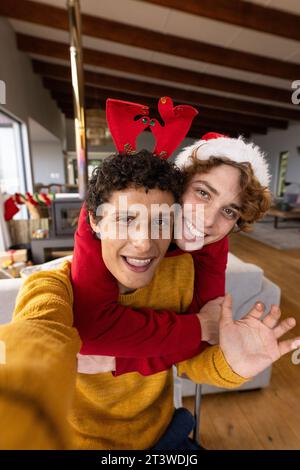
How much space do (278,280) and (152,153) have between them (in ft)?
9.93

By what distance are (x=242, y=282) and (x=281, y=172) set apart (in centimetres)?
763

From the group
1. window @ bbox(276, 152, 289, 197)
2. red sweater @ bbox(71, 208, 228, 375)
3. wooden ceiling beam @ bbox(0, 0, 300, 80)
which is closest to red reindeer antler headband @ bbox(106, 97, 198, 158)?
red sweater @ bbox(71, 208, 228, 375)

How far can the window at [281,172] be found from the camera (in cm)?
751

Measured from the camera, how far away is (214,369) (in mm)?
573

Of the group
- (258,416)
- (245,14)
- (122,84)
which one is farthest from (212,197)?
(122,84)

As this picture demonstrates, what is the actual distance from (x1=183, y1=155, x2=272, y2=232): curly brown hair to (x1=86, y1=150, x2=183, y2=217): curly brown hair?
81mm

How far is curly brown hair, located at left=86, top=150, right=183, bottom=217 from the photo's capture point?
0.47 metres

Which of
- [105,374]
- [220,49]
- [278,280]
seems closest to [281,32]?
[220,49]

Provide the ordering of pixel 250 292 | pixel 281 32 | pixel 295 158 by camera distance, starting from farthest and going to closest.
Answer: pixel 295 158 < pixel 281 32 < pixel 250 292

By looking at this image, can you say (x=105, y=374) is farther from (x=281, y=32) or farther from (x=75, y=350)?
(x=281, y=32)

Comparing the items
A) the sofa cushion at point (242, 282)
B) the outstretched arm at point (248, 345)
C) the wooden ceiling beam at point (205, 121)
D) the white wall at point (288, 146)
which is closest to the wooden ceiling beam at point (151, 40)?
the wooden ceiling beam at point (205, 121)

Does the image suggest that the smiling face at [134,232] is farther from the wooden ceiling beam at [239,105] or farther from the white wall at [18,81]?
the wooden ceiling beam at [239,105]

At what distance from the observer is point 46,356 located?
0.29m

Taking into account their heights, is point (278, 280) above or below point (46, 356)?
below
